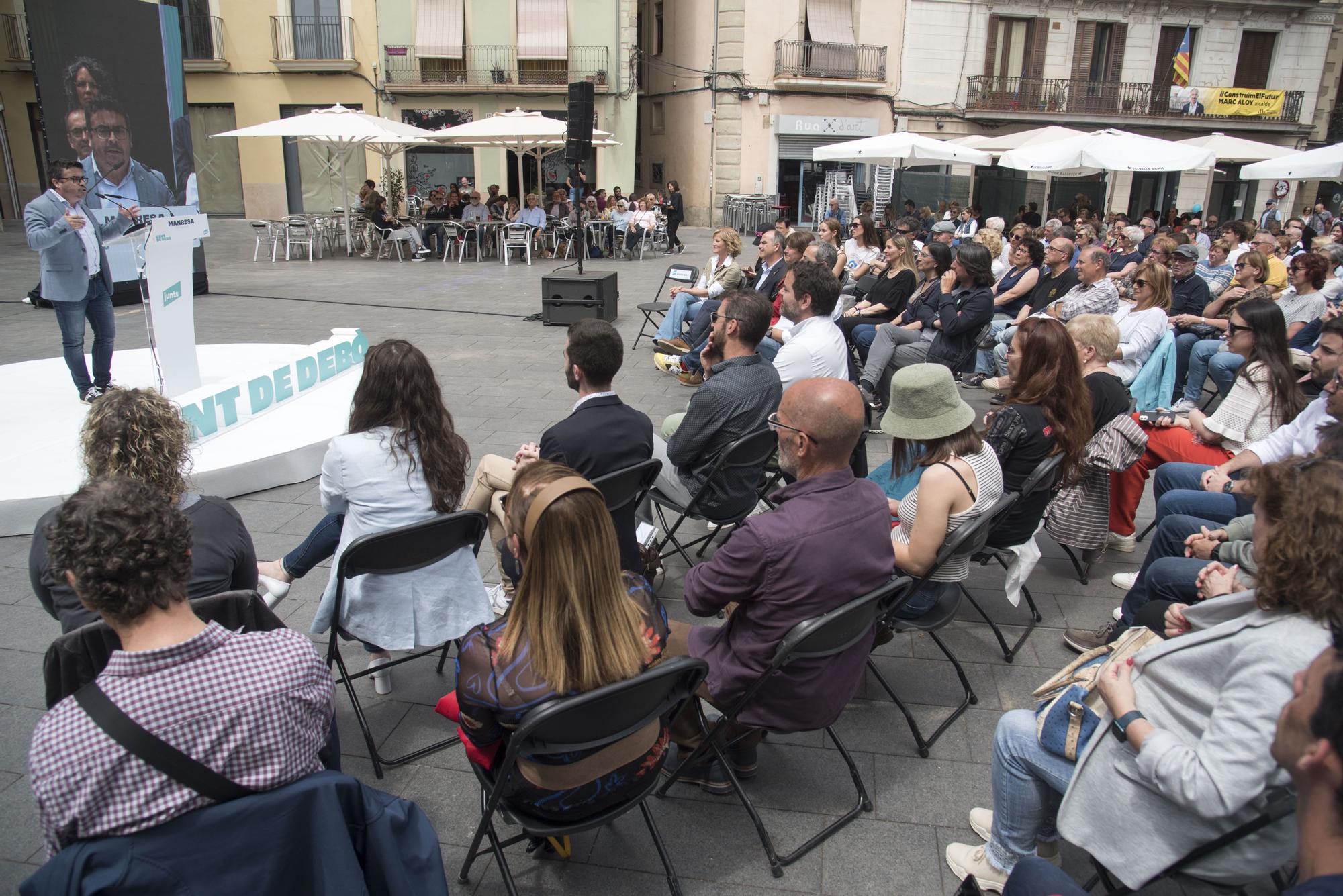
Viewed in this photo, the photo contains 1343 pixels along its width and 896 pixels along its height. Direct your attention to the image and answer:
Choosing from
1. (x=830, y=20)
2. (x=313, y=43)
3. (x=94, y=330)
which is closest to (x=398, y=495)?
(x=94, y=330)

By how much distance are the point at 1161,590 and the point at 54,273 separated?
7.04 m

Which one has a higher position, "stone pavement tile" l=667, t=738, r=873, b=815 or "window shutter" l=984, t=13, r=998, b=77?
"window shutter" l=984, t=13, r=998, b=77

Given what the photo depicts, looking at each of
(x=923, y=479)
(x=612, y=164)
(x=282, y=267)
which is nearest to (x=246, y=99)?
(x=612, y=164)

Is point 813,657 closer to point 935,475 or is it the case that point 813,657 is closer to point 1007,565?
point 935,475

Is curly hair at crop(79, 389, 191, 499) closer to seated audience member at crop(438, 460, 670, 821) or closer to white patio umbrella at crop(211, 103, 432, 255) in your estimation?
seated audience member at crop(438, 460, 670, 821)

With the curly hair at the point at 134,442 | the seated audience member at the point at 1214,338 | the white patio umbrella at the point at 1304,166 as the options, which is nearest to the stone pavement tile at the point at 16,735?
the curly hair at the point at 134,442

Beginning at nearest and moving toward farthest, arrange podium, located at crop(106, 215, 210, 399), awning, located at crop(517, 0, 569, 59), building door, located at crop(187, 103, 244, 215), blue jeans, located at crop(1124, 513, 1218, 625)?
blue jeans, located at crop(1124, 513, 1218, 625) → podium, located at crop(106, 215, 210, 399) → awning, located at crop(517, 0, 569, 59) → building door, located at crop(187, 103, 244, 215)

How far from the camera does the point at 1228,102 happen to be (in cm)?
2528

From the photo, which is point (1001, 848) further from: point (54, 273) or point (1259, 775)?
point (54, 273)

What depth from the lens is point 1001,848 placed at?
2301 millimetres

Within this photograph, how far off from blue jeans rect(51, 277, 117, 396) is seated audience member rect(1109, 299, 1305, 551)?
675 centimetres

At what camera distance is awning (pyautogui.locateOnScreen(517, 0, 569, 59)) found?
Answer: 23297 millimetres

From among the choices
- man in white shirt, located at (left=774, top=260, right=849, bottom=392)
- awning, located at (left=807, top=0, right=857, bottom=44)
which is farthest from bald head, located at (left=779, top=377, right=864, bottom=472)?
awning, located at (left=807, top=0, right=857, bottom=44)

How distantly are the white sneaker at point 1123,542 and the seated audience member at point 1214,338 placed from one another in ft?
6.67
